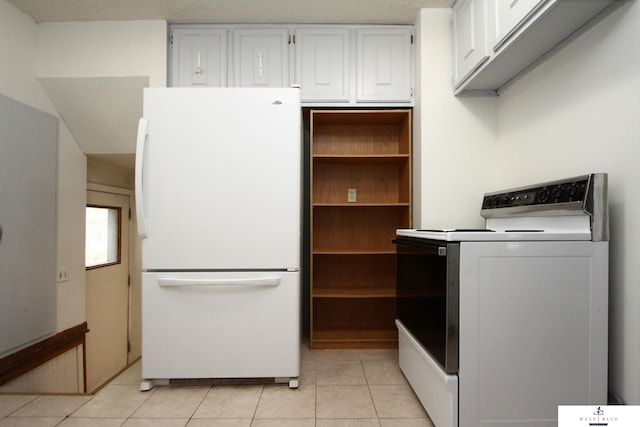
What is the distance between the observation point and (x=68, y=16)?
215 centimetres

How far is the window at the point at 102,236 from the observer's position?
2.96 metres

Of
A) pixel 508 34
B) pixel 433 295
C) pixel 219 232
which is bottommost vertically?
pixel 433 295

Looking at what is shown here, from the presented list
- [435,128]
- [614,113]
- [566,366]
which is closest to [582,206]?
[614,113]

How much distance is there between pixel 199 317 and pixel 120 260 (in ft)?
7.09

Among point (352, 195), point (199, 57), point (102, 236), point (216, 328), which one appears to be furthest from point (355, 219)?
point (102, 236)

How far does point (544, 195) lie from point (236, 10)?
2.15m

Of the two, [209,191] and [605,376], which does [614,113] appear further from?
[209,191]

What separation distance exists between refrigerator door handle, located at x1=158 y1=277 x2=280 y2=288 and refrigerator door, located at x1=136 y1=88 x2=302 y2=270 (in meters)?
0.07

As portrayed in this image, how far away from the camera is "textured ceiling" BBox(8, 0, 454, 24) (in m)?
2.04

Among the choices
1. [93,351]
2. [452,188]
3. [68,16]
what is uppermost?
[68,16]

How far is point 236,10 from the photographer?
6.97 ft

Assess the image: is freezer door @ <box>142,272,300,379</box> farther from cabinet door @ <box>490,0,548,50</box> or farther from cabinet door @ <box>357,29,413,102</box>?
cabinet door @ <box>490,0,548,50</box>

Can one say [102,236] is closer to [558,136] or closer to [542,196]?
[542,196]

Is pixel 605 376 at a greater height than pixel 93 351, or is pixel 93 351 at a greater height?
pixel 605 376
